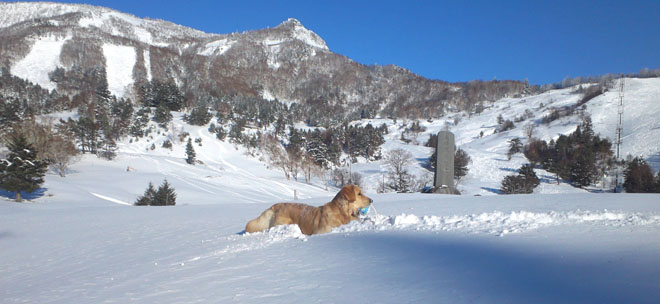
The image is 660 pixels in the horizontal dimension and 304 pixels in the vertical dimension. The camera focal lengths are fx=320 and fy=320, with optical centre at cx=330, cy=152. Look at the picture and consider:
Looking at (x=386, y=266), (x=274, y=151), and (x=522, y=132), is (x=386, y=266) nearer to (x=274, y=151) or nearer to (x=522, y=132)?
(x=274, y=151)

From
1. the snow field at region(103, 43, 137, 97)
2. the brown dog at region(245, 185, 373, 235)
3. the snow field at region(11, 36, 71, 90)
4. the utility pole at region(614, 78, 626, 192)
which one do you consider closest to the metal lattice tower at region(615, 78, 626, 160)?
the utility pole at region(614, 78, 626, 192)

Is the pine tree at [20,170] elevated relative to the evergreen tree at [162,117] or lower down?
lower down

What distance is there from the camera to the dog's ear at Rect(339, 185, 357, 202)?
5.32m

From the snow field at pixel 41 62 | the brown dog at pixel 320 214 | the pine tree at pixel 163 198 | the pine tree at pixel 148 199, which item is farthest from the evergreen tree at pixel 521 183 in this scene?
the snow field at pixel 41 62

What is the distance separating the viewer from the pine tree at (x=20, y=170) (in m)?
25.9

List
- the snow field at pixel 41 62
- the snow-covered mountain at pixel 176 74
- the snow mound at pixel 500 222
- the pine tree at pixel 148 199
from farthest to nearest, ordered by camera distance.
A: 1. the snow-covered mountain at pixel 176 74
2. the snow field at pixel 41 62
3. the pine tree at pixel 148 199
4. the snow mound at pixel 500 222

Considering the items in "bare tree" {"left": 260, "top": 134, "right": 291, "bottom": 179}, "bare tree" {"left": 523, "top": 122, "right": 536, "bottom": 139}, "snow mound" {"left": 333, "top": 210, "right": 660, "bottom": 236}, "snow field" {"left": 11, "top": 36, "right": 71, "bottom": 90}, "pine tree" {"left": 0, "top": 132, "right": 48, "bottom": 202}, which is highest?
"snow field" {"left": 11, "top": 36, "right": 71, "bottom": 90}

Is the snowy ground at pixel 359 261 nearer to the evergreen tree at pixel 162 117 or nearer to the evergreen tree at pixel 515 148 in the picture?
the evergreen tree at pixel 162 117

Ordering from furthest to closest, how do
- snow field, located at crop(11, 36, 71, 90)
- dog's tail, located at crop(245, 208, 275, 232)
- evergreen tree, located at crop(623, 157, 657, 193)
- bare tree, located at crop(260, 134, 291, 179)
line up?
A: snow field, located at crop(11, 36, 71, 90), bare tree, located at crop(260, 134, 291, 179), evergreen tree, located at crop(623, 157, 657, 193), dog's tail, located at crop(245, 208, 275, 232)

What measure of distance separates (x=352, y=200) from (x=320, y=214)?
58 centimetres

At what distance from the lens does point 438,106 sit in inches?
6486

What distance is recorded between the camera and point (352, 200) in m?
5.38

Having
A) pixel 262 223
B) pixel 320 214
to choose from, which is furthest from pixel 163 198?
pixel 320 214

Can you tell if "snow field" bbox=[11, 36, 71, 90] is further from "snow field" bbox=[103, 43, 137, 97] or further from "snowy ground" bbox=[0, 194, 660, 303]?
"snowy ground" bbox=[0, 194, 660, 303]
